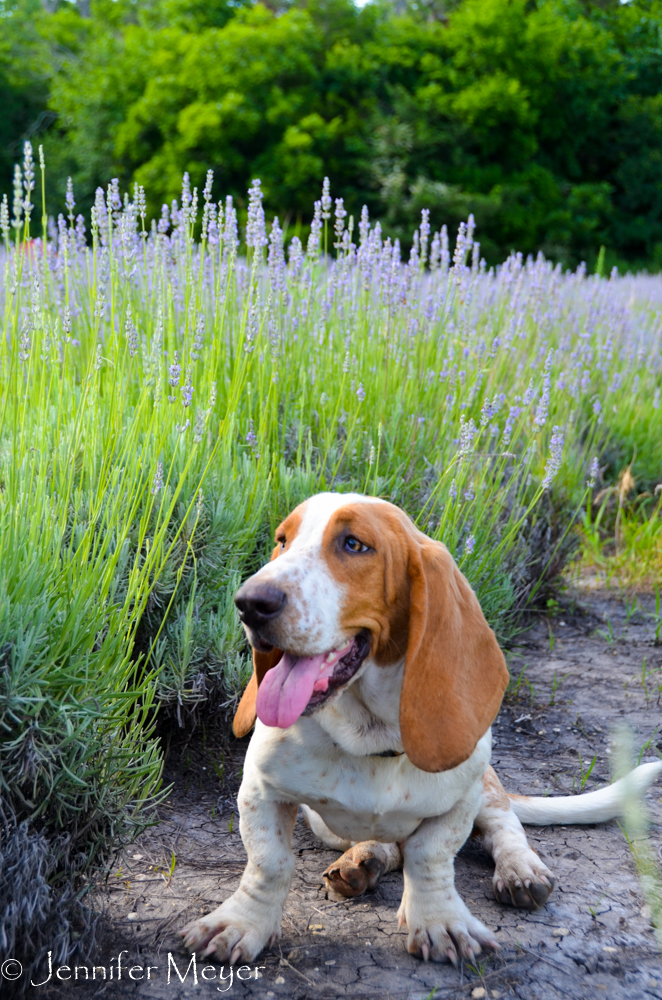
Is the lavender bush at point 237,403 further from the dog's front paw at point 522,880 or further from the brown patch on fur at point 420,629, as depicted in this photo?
the dog's front paw at point 522,880

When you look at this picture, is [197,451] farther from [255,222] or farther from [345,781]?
[345,781]

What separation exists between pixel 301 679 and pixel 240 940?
27.2 inches

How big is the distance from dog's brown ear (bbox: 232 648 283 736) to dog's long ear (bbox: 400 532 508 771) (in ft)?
1.09

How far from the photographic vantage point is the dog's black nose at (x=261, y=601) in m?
1.70

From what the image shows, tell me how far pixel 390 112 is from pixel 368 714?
19.1 meters

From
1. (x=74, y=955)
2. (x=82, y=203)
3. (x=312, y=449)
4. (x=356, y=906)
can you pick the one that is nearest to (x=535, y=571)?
(x=312, y=449)

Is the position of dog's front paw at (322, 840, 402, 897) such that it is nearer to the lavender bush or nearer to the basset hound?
the basset hound

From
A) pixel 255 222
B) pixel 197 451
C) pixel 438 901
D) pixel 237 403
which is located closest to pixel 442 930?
pixel 438 901

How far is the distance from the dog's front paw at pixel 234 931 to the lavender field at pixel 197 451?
0.30 meters

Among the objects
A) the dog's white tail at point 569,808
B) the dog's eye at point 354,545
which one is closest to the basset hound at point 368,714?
the dog's eye at point 354,545

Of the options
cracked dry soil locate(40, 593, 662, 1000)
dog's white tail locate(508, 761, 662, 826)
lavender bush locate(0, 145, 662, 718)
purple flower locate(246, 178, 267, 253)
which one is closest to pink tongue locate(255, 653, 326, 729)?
lavender bush locate(0, 145, 662, 718)

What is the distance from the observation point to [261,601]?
169cm

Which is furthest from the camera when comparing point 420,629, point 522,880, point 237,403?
point 237,403

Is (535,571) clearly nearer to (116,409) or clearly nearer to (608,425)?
(608,425)
